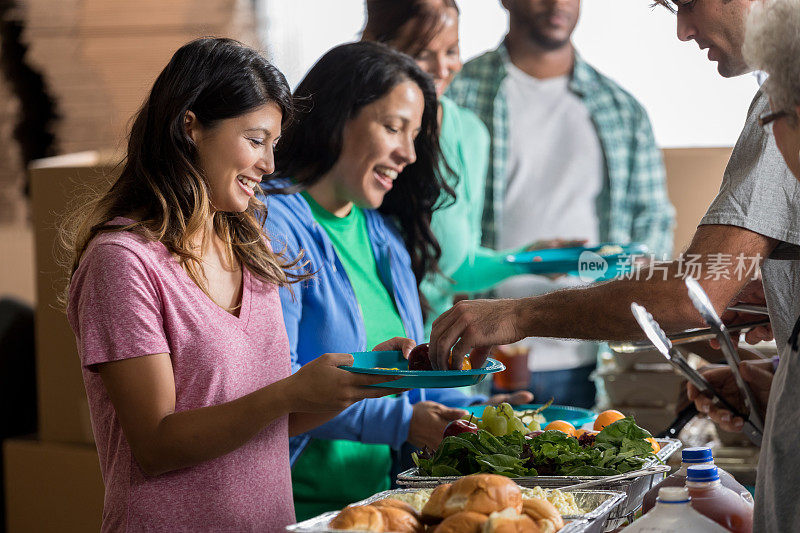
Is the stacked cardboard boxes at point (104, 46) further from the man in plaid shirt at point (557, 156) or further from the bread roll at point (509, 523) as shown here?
the bread roll at point (509, 523)

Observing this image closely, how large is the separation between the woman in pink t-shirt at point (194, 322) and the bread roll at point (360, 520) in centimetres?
26

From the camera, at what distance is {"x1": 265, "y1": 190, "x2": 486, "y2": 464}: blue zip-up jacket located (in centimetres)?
176

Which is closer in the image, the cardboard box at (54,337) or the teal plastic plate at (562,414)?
the teal plastic plate at (562,414)

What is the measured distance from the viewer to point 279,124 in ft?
4.90

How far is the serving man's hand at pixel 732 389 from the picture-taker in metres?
1.39

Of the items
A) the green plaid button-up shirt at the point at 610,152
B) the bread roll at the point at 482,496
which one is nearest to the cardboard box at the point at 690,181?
the green plaid button-up shirt at the point at 610,152

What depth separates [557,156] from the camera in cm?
329

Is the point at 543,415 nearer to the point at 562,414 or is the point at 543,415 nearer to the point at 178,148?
the point at 562,414

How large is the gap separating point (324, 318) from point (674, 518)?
0.97 metres

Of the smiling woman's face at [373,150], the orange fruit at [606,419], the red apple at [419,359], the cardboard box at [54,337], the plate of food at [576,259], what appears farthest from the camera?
the cardboard box at [54,337]

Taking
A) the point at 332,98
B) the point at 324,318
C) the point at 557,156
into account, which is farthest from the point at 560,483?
the point at 557,156

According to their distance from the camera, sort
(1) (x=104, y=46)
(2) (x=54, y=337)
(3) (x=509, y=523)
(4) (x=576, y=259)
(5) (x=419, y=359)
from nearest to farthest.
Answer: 1. (3) (x=509, y=523)
2. (5) (x=419, y=359)
3. (4) (x=576, y=259)
4. (2) (x=54, y=337)
5. (1) (x=104, y=46)

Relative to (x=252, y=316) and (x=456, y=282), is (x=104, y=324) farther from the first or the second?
(x=456, y=282)

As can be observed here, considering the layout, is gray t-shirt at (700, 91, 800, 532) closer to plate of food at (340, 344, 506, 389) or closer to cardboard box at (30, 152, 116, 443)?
plate of food at (340, 344, 506, 389)
